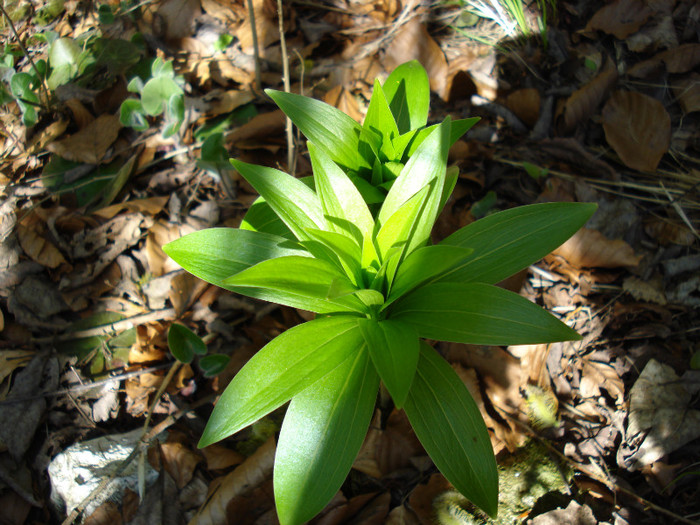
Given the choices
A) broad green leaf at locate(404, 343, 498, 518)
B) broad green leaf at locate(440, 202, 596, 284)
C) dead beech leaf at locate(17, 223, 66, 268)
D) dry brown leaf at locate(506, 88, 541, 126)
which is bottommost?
broad green leaf at locate(404, 343, 498, 518)

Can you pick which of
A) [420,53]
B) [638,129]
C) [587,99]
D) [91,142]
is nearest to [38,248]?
[91,142]

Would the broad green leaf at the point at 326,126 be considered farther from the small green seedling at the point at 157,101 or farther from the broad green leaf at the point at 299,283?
the small green seedling at the point at 157,101

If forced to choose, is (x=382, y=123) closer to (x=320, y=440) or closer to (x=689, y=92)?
(x=320, y=440)

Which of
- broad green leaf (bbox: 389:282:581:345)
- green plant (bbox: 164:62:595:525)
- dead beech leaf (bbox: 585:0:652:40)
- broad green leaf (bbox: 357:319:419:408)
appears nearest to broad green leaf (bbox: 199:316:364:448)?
green plant (bbox: 164:62:595:525)

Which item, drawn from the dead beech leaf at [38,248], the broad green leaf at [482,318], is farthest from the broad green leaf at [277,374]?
the dead beech leaf at [38,248]

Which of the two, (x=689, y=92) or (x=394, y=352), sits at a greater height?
(x=394, y=352)

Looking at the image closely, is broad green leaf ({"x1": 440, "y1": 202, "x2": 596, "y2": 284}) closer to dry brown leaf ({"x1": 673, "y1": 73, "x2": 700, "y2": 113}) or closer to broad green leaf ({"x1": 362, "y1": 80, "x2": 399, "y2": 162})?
broad green leaf ({"x1": 362, "y1": 80, "x2": 399, "y2": 162})
